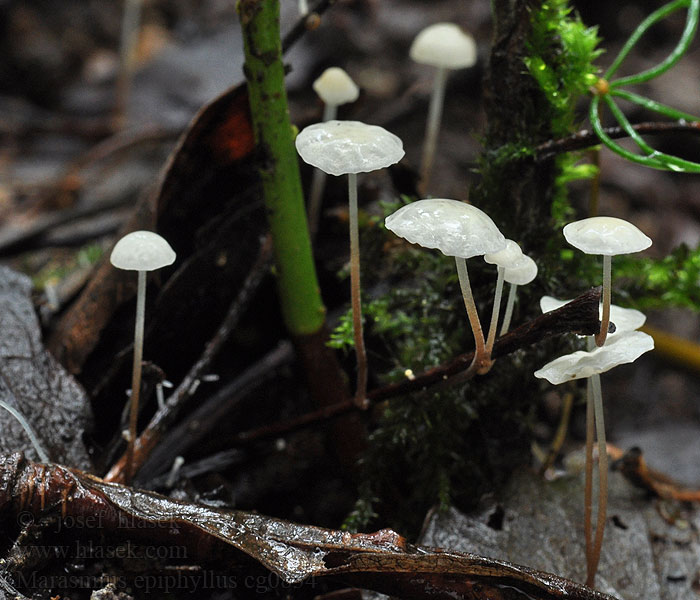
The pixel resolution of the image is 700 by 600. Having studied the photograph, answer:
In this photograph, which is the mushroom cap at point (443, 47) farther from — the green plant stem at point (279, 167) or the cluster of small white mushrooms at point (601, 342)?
the cluster of small white mushrooms at point (601, 342)

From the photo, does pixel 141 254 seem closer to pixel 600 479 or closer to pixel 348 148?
pixel 348 148

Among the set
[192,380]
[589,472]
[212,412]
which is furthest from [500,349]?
[212,412]

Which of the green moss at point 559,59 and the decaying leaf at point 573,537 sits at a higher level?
the green moss at point 559,59

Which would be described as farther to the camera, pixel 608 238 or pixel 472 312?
pixel 472 312

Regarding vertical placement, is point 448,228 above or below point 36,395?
above

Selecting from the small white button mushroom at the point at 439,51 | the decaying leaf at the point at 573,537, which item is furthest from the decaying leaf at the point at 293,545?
the small white button mushroom at the point at 439,51

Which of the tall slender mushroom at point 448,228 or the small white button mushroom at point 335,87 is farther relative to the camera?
the small white button mushroom at point 335,87
